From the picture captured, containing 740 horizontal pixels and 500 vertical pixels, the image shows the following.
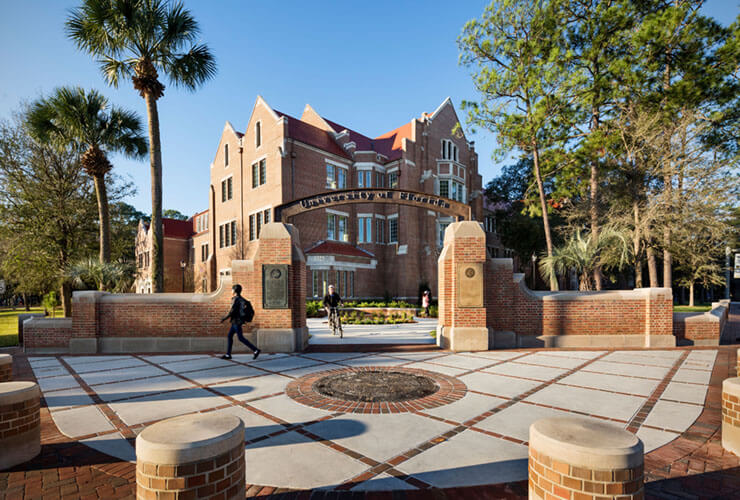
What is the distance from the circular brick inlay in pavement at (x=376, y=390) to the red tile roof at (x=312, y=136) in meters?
23.1

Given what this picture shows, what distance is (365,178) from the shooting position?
3078cm

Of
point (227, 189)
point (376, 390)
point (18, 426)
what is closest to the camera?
point (18, 426)

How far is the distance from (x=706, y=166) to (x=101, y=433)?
21.4 m

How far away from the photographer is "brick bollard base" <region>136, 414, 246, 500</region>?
2414mm

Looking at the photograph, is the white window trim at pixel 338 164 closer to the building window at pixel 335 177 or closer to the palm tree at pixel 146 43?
the building window at pixel 335 177

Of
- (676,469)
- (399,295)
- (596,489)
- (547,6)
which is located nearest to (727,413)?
(676,469)

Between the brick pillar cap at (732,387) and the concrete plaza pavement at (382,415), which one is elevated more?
the brick pillar cap at (732,387)

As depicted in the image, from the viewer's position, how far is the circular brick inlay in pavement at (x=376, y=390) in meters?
5.35

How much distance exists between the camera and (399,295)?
2936 centimetres

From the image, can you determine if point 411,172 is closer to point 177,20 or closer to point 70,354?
point 177,20

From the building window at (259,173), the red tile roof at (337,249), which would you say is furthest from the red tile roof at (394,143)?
the building window at (259,173)

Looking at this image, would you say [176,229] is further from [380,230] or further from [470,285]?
[470,285]

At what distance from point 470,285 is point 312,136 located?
23201 millimetres

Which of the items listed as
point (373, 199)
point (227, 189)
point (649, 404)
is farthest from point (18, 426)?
point (227, 189)
